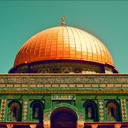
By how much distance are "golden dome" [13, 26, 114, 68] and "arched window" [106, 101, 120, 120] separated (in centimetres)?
656

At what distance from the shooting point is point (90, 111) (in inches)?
831

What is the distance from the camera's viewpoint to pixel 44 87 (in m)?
21.4

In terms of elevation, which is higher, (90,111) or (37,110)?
(37,110)

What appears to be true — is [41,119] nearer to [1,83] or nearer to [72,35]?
[1,83]

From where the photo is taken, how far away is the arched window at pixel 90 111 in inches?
821

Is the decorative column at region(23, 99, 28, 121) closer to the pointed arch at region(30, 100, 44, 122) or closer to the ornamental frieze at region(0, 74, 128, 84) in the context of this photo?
the pointed arch at region(30, 100, 44, 122)

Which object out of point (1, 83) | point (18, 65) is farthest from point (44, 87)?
point (18, 65)

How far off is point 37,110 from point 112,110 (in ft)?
20.2

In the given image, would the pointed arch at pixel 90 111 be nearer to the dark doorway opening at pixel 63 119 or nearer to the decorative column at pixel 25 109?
the dark doorway opening at pixel 63 119

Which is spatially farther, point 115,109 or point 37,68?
point 37,68

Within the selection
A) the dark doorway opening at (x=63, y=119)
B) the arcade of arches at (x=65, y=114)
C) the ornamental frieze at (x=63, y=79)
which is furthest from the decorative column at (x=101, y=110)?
the dark doorway opening at (x=63, y=119)

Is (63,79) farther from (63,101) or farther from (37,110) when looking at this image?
(37,110)

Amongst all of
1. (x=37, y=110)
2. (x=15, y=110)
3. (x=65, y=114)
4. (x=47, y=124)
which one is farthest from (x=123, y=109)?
(x=15, y=110)

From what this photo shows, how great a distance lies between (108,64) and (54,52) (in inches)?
236
